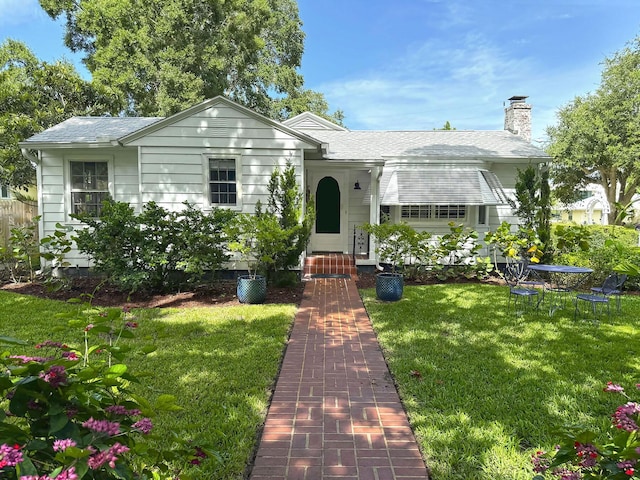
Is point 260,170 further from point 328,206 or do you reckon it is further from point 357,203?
point 357,203

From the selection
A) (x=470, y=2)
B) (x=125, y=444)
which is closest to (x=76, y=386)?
(x=125, y=444)

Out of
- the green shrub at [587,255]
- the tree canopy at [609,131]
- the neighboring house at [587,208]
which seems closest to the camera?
the green shrub at [587,255]

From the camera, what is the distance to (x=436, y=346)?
5.05 m

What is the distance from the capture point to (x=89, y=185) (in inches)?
391

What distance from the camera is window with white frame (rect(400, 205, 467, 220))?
428 inches

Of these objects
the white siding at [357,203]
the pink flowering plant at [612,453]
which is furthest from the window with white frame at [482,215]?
the pink flowering plant at [612,453]

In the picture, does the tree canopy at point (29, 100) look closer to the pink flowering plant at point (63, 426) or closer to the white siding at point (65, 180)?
the white siding at point (65, 180)

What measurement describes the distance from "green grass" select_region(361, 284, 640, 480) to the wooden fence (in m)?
11.8

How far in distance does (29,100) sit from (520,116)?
17366 mm

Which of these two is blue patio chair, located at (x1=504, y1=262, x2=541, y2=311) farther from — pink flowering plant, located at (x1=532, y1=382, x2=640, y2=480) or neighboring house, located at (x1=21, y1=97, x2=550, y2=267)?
pink flowering plant, located at (x1=532, y1=382, x2=640, y2=480)

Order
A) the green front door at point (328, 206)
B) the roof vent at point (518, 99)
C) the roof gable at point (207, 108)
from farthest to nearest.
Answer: the roof vent at point (518, 99)
the green front door at point (328, 206)
the roof gable at point (207, 108)

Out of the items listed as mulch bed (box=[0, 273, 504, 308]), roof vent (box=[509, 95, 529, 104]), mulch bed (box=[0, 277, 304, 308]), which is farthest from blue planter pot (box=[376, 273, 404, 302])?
roof vent (box=[509, 95, 529, 104])

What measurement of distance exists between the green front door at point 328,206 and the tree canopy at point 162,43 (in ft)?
36.7

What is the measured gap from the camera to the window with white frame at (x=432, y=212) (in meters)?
10.9
